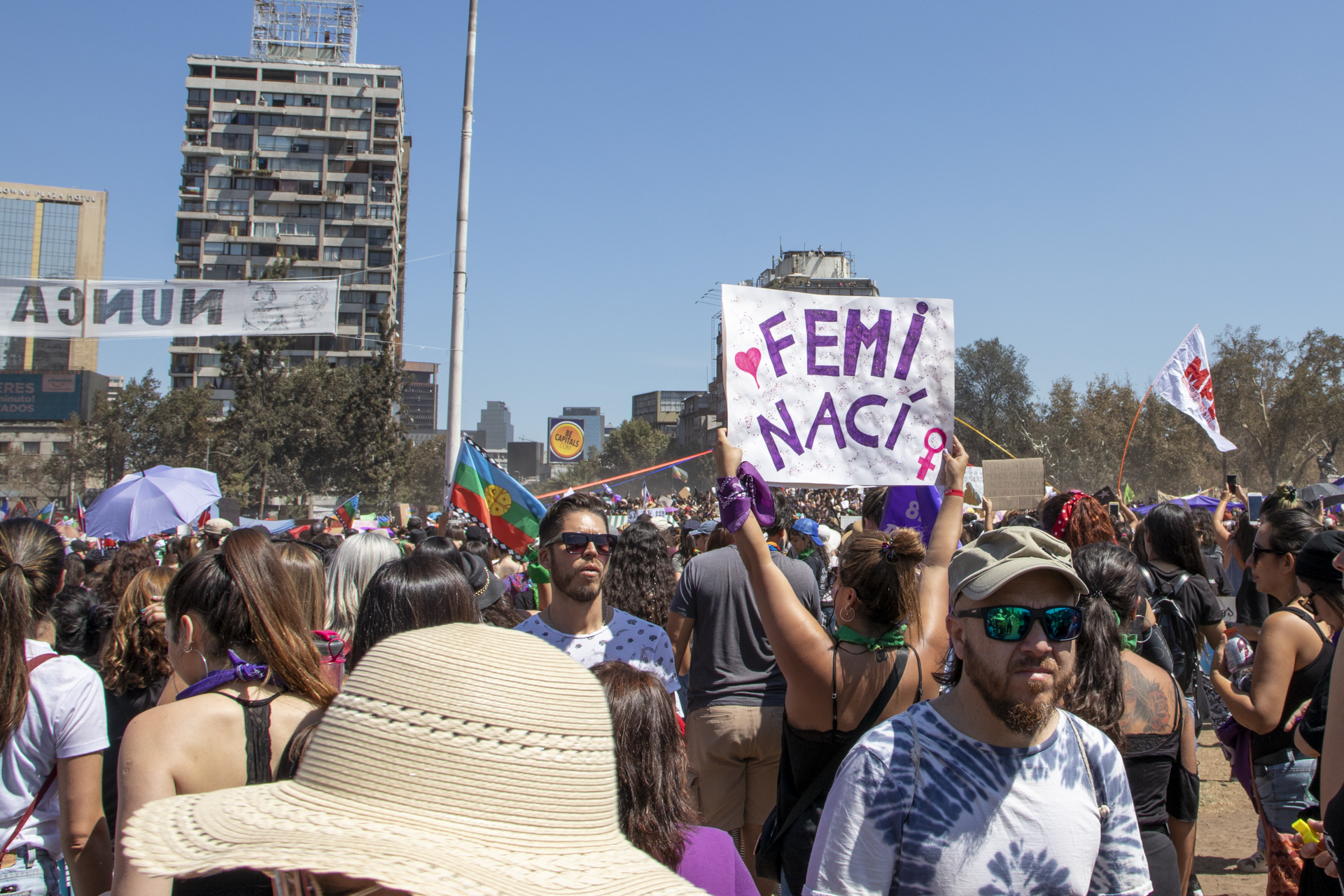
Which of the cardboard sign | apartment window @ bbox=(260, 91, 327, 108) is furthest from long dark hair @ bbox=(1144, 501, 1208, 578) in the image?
apartment window @ bbox=(260, 91, 327, 108)

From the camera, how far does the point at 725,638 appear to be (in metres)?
4.41

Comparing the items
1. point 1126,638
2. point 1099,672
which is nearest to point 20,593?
point 1099,672

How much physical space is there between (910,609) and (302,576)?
200 cm

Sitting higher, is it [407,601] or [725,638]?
[407,601]

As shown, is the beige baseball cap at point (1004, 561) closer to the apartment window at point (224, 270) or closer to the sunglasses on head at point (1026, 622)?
the sunglasses on head at point (1026, 622)

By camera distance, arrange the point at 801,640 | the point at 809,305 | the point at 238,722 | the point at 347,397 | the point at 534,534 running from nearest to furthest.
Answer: the point at 238,722 < the point at 801,640 < the point at 809,305 < the point at 534,534 < the point at 347,397

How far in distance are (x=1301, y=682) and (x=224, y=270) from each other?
83.0 metres

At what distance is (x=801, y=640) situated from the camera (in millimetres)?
2895

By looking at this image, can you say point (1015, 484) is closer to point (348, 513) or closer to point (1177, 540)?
point (1177, 540)


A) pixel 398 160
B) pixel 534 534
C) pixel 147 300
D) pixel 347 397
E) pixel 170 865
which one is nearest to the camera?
pixel 170 865

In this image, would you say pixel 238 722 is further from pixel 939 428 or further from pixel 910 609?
pixel 939 428

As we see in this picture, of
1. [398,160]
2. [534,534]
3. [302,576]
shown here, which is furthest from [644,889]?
[398,160]

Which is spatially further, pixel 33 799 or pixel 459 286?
pixel 459 286

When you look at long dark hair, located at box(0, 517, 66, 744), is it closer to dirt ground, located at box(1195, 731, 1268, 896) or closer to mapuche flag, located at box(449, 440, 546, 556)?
mapuche flag, located at box(449, 440, 546, 556)
